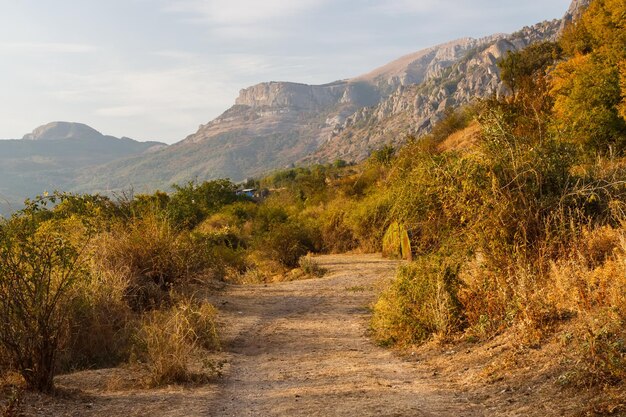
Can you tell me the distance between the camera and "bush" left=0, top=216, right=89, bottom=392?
22.2 feet

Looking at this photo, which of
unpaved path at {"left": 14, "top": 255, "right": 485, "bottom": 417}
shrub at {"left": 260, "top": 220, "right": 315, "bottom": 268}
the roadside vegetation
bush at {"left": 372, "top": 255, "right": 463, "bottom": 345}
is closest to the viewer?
unpaved path at {"left": 14, "top": 255, "right": 485, "bottom": 417}

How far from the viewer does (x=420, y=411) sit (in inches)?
230

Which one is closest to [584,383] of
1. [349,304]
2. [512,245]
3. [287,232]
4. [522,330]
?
[522,330]

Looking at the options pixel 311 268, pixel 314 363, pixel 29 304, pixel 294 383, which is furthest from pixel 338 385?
pixel 311 268

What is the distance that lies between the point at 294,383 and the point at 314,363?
123cm

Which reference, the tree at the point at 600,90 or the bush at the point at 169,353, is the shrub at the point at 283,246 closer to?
the tree at the point at 600,90

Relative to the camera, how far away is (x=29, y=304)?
727cm

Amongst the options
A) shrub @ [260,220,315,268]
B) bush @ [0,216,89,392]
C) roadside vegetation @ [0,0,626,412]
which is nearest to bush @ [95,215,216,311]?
roadside vegetation @ [0,0,626,412]

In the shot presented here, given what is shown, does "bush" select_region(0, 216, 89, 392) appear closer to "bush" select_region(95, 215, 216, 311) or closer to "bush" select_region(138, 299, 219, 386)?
"bush" select_region(138, 299, 219, 386)

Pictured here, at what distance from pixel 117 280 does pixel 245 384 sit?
502 cm

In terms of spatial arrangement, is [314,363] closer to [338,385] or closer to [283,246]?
[338,385]

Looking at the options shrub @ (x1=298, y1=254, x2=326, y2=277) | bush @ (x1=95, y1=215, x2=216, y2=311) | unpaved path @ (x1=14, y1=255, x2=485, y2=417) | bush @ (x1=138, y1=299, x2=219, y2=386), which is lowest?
shrub @ (x1=298, y1=254, x2=326, y2=277)

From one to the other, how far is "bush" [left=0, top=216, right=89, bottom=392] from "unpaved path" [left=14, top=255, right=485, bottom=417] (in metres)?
0.47

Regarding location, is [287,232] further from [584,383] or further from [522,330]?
[584,383]
